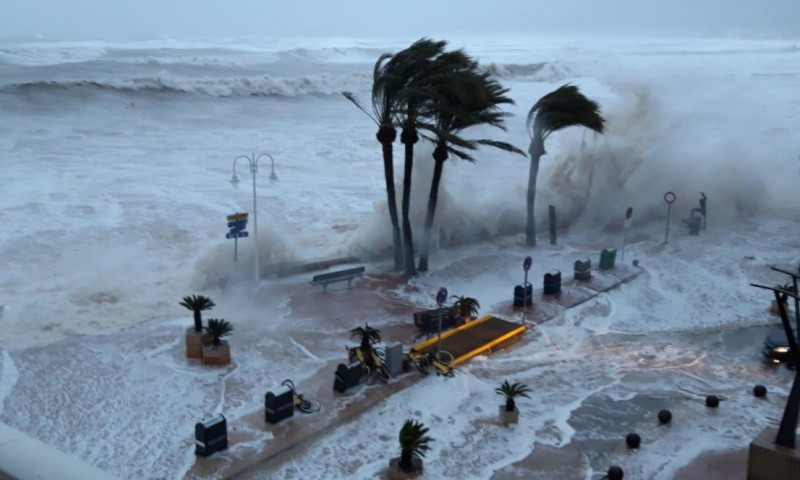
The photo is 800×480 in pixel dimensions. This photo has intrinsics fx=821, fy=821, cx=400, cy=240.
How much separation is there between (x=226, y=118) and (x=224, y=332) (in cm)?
4867

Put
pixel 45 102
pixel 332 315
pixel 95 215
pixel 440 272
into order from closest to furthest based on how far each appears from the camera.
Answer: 1. pixel 332 315
2. pixel 440 272
3. pixel 95 215
4. pixel 45 102

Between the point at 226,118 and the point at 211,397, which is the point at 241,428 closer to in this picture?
the point at 211,397

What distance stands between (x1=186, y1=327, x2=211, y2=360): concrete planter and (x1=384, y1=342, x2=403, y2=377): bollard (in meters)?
3.39

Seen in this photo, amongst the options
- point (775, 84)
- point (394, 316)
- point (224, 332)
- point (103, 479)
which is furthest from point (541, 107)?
point (775, 84)

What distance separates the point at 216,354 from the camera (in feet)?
48.5

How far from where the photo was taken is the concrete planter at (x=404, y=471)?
1107 cm

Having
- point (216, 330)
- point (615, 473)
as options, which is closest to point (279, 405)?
point (216, 330)

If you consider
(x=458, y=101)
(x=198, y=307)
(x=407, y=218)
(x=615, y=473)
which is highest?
(x=458, y=101)

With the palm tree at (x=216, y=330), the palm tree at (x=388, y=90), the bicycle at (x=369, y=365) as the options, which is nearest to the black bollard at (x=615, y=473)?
the bicycle at (x=369, y=365)

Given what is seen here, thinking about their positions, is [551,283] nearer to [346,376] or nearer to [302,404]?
[346,376]

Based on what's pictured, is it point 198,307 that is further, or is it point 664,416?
point 198,307

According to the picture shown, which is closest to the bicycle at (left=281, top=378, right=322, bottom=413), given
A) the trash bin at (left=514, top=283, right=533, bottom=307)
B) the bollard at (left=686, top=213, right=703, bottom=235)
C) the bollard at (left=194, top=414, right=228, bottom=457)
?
the bollard at (left=194, top=414, right=228, bottom=457)

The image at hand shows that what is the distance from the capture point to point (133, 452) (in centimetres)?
1170

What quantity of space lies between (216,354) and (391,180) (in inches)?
309
